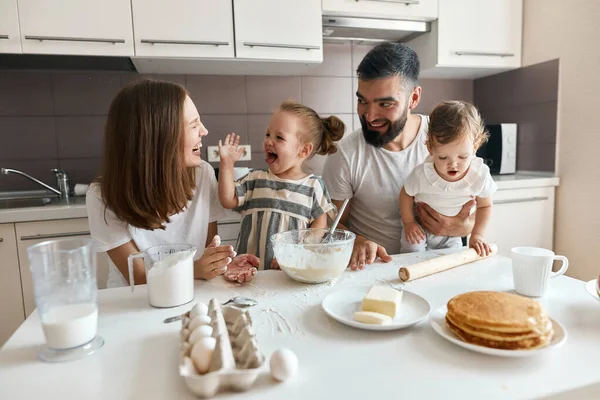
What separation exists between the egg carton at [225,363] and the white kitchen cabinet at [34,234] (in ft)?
4.38

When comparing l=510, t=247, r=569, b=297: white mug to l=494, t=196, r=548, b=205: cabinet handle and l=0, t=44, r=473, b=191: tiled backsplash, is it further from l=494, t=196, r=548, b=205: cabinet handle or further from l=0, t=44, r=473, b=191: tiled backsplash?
l=0, t=44, r=473, b=191: tiled backsplash

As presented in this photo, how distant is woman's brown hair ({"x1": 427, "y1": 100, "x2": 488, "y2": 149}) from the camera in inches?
50.0

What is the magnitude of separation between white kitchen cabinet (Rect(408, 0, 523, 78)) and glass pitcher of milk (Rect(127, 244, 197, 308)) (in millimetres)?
2045

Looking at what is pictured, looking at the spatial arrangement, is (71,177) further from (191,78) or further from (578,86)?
(578,86)

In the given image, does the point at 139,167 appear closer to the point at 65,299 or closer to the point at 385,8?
the point at 65,299

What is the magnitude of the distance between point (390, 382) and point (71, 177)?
220cm

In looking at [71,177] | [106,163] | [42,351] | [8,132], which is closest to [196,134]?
[106,163]

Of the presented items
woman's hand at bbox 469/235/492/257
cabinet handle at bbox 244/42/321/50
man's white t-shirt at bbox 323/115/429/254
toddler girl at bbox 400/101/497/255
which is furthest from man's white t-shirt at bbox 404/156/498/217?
cabinet handle at bbox 244/42/321/50

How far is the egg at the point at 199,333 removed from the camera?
1.92 ft

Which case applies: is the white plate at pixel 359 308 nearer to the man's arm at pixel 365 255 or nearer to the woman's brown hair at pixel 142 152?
the man's arm at pixel 365 255

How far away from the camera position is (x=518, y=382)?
0.56m

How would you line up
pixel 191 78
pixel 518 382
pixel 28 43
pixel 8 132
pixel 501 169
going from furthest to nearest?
pixel 501 169 → pixel 191 78 → pixel 8 132 → pixel 28 43 → pixel 518 382

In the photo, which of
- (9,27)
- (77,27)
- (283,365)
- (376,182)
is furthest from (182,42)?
(283,365)

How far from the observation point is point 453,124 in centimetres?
127
